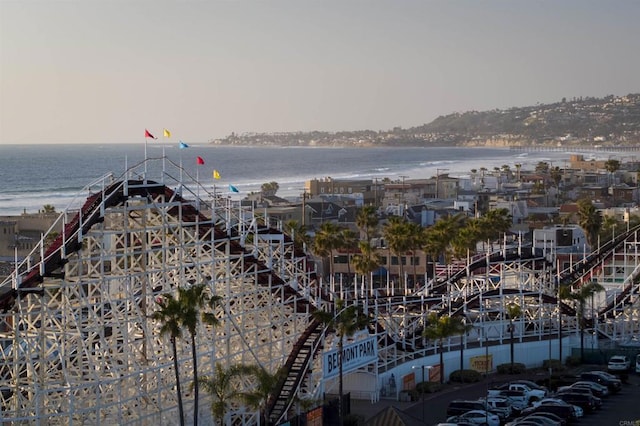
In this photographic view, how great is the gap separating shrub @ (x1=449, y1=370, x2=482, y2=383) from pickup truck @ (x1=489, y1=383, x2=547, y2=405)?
3663 mm

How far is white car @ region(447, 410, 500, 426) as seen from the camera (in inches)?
1731

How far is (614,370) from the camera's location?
55.2 m

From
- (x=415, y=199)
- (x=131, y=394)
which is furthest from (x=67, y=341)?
(x=415, y=199)

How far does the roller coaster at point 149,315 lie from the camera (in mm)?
37344

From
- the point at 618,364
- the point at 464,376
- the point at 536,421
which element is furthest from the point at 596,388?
the point at 536,421

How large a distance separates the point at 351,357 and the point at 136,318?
11133 millimetres

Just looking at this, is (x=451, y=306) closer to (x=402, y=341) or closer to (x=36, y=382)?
(x=402, y=341)

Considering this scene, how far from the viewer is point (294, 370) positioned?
147 feet

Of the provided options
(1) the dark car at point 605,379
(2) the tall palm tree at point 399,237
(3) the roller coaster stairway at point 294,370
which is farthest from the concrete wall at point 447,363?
(2) the tall palm tree at point 399,237

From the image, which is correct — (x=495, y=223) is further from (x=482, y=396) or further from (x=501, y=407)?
(x=501, y=407)

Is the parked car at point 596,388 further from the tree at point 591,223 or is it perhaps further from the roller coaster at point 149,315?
the tree at point 591,223

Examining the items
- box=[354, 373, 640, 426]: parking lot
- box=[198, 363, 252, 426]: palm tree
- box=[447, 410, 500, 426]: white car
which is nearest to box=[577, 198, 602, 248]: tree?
box=[354, 373, 640, 426]: parking lot

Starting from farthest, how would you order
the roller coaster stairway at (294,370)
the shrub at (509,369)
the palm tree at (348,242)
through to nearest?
1. the palm tree at (348,242)
2. the shrub at (509,369)
3. the roller coaster stairway at (294,370)

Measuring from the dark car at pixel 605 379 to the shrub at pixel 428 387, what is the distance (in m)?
6.02
